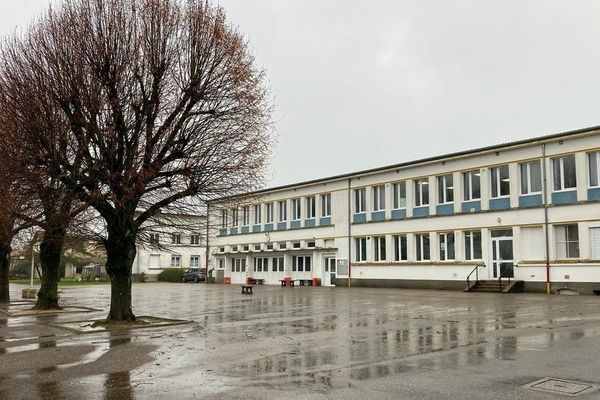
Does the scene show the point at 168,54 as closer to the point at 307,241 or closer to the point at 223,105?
the point at 223,105

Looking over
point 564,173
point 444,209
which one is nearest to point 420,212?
point 444,209

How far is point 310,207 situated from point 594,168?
22756mm

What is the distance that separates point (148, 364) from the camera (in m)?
10.2

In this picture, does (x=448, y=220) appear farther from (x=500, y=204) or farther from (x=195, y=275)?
(x=195, y=275)

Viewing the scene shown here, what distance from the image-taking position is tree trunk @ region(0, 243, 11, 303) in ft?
92.8

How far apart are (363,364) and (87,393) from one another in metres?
4.32

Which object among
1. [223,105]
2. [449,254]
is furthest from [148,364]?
[449,254]

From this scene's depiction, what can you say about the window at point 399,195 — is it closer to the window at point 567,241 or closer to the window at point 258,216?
the window at point 567,241

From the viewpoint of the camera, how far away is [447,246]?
3603 centimetres

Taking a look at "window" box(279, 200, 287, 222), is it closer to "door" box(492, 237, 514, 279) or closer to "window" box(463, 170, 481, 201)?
"window" box(463, 170, 481, 201)

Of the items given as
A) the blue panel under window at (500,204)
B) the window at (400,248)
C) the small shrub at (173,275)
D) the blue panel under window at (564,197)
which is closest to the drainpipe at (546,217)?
the blue panel under window at (564,197)

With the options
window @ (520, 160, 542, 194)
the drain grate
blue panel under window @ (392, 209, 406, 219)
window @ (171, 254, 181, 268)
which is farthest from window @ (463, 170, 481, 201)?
window @ (171, 254, 181, 268)

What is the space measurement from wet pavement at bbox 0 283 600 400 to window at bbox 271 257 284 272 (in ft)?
101

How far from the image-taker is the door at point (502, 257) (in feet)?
106
